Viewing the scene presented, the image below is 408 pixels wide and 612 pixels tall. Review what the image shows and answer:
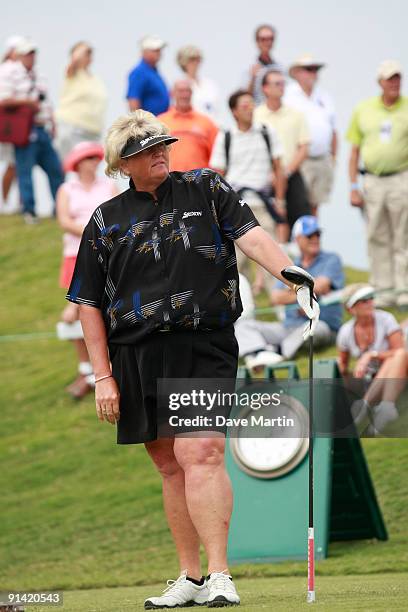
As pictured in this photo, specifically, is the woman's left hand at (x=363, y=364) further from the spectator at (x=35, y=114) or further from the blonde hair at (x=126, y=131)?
the spectator at (x=35, y=114)

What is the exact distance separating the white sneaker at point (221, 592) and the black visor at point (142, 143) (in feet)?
5.88

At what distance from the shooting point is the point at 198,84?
1714cm

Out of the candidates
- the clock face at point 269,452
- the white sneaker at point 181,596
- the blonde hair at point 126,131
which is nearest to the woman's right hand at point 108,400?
the white sneaker at point 181,596

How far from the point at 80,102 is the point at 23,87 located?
2.64 feet

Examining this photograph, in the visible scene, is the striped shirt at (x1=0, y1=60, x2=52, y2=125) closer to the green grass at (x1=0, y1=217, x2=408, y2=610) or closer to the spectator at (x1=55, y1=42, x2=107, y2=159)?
the spectator at (x1=55, y1=42, x2=107, y2=159)

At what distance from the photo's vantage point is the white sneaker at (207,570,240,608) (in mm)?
5898

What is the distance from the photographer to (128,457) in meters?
12.6

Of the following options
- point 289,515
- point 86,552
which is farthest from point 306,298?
point 86,552

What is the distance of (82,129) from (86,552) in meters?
9.94

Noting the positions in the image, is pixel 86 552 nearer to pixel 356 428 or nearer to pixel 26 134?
pixel 356 428

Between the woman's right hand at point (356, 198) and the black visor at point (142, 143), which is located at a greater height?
the black visor at point (142, 143)

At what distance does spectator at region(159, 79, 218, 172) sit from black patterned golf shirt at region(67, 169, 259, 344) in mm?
6887

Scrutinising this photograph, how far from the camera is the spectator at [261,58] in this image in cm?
1652

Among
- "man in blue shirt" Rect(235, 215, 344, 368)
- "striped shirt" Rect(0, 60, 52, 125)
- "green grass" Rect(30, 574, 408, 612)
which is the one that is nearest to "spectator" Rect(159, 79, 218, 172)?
"man in blue shirt" Rect(235, 215, 344, 368)
